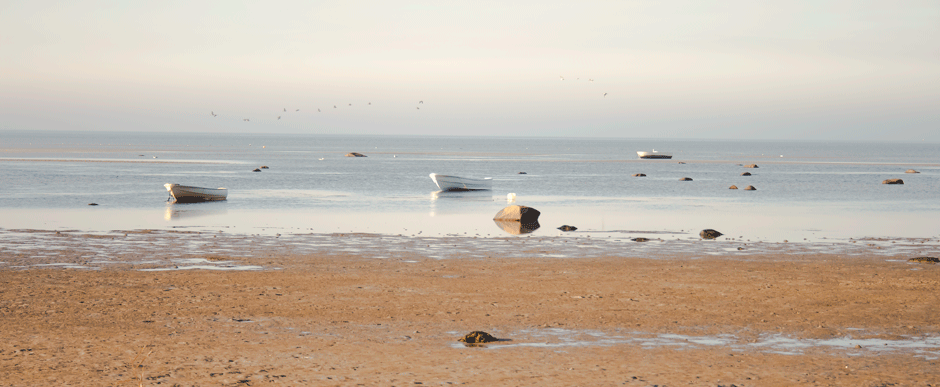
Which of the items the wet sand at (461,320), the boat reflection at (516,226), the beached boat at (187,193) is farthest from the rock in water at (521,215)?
the beached boat at (187,193)

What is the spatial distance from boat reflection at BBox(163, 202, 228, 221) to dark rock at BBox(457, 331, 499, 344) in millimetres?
29811

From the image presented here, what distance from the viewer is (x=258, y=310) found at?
16031 mm

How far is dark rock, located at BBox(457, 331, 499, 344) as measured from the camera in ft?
44.0

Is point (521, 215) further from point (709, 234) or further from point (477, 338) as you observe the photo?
point (477, 338)

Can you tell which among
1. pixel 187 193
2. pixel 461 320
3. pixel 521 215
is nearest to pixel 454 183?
pixel 187 193

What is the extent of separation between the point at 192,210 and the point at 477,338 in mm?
35745

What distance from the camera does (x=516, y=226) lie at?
36250 mm

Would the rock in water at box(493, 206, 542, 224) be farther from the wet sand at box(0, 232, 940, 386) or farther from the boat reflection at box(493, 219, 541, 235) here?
the wet sand at box(0, 232, 940, 386)

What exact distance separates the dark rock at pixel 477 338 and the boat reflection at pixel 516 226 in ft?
64.9

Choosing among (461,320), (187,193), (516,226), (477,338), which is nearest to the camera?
Answer: (477,338)

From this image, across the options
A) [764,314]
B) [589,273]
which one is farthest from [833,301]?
[589,273]

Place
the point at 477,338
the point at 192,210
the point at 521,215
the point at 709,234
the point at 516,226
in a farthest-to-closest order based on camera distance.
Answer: the point at 192,210, the point at 521,215, the point at 516,226, the point at 709,234, the point at 477,338

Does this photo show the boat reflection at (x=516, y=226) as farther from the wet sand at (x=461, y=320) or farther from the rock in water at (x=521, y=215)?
the wet sand at (x=461, y=320)

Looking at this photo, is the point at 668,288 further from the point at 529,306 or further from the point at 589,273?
the point at 529,306
